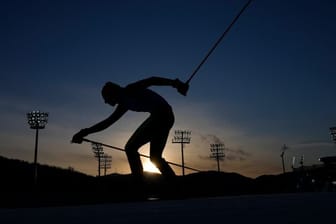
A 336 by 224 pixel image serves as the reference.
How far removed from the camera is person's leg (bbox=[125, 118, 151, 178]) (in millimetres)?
5609

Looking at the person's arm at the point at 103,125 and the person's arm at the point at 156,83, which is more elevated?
the person's arm at the point at 156,83

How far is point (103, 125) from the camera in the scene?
581 cm

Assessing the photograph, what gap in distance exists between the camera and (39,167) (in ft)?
274

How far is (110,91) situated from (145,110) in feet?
1.78

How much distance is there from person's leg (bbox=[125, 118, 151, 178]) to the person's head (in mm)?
583

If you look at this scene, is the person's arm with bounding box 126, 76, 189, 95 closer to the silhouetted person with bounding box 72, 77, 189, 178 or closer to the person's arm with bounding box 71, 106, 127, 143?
the silhouetted person with bounding box 72, 77, 189, 178

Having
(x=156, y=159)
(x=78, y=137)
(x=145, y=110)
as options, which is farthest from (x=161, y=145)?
(x=78, y=137)

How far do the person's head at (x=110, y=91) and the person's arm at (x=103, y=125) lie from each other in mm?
304

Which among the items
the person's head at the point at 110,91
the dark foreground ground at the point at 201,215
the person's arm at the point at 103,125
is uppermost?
the person's head at the point at 110,91

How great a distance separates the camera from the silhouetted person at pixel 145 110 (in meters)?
5.30

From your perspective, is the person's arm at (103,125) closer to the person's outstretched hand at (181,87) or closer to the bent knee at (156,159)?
the bent knee at (156,159)

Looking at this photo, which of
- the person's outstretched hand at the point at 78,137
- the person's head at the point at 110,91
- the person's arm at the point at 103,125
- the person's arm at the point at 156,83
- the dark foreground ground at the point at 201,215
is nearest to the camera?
the dark foreground ground at the point at 201,215

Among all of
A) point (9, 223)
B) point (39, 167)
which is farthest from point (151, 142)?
point (39, 167)

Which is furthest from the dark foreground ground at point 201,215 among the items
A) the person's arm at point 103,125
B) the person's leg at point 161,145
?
the person's arm at point 103,125
